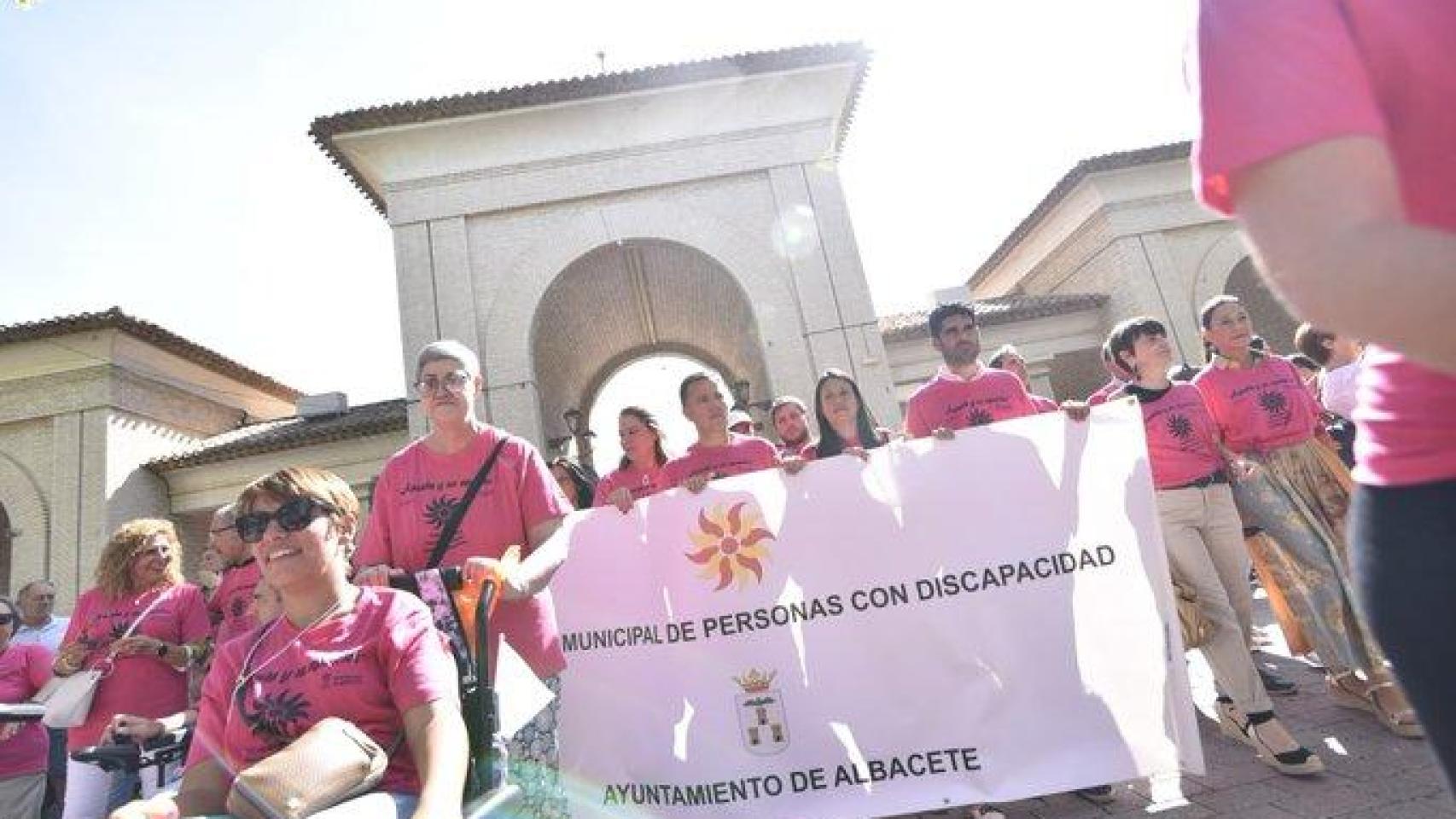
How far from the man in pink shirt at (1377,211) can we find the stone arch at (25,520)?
20.8 metres

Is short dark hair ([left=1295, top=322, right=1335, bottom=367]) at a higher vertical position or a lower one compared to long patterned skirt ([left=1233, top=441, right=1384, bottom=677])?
higher

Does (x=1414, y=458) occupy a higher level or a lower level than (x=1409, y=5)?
lower

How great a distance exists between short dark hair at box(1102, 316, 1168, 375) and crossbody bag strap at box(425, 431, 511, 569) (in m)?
3.58

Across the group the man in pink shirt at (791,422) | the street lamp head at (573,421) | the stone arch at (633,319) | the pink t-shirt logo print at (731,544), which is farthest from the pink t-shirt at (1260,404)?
the street lamp head at (573,421)

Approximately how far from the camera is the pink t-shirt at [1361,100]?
2.59 ft

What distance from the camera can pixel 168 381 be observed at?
18531mm

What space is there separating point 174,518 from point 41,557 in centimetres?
265

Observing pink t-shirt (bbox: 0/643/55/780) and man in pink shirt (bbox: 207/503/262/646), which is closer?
man in pink shirt (bbox: 207/503/262/646)

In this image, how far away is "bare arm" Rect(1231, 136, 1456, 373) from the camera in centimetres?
71

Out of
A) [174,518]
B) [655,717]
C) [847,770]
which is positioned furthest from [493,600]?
[174,518]

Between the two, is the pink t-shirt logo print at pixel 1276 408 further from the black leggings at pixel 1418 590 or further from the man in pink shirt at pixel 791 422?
the black leggings at pixel 1418 590

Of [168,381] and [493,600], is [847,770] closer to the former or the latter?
[493,600]

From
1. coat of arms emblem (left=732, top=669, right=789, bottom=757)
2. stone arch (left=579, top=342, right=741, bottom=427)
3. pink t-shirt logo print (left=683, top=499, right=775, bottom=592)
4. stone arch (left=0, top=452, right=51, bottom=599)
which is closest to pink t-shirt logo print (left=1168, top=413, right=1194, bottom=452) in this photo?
pink t-shirt logo print (left=683, top=499, right=775, bottom=592)

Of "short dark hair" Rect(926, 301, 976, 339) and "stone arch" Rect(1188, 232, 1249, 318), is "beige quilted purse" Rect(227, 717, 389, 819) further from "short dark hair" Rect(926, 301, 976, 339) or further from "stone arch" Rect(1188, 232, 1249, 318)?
"stone arch" Rect(1188, 232, 1249, 318)
